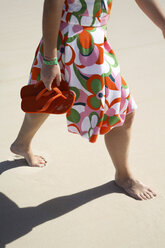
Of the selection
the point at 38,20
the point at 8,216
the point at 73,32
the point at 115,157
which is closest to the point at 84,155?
the point at 115,157

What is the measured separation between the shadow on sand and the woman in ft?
1.38

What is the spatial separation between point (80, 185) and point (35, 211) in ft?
0.94

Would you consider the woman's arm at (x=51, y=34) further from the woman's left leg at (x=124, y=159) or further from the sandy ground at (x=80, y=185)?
the sandy ground at (x=80, y=185)

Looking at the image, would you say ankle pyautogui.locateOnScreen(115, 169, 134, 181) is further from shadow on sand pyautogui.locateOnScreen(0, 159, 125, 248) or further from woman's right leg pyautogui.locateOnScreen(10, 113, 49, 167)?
woman's right leg pyautogui.locateOnScreen(10, 113, 49, 167)

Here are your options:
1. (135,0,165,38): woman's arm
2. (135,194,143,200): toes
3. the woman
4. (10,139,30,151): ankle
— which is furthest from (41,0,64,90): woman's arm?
(135,194,143,200): toes

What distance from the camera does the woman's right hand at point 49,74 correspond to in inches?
60.2

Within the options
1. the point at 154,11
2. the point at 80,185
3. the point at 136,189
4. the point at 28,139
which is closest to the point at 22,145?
the point at 28,139

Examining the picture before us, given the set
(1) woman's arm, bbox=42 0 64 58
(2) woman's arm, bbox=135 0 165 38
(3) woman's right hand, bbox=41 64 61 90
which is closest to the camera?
(1) woman's arm, bbox=42 0 64 58

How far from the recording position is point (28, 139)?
205 cm

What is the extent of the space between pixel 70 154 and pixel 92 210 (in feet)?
1.63

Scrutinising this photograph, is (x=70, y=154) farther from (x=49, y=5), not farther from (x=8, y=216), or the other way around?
(x=49, y=5)

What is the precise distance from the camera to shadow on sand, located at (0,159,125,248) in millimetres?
1771

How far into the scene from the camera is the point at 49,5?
4.60ft

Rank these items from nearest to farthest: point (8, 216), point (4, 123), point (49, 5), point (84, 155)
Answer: point (49, 5)
point (8, 216)
point (84, 155)
point (4, 123)
